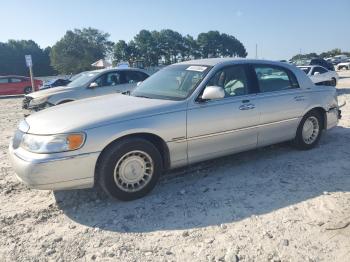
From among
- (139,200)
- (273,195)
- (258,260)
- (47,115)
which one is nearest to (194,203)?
(139,200)

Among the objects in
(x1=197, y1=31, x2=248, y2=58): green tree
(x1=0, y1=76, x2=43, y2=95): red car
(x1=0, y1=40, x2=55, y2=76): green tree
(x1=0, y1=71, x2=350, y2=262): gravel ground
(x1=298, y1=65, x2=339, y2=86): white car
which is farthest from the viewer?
(x1=197, y1=31, x2=248, y2=58): green tree

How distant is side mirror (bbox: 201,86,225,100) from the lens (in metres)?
4.59

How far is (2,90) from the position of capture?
25.7 meters

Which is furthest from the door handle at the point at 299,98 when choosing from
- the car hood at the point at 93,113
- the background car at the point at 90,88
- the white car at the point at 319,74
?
the white car at the point at 319,74

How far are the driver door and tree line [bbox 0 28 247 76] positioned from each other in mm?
57686

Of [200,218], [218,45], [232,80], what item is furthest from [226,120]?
[218,45]

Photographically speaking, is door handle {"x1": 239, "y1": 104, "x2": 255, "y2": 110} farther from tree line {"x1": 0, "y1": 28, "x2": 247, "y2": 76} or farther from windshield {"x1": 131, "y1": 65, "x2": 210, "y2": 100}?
tree line {"x1": 0, "y1": 28, "x2": 247, "y2": 76}

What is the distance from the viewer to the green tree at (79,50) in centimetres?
6731

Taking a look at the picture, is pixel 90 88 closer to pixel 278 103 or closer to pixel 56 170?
pixel 278 103

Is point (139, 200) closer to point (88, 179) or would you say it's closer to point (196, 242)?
point (88, 179)

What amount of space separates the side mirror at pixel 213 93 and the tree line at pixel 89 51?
2291 inches

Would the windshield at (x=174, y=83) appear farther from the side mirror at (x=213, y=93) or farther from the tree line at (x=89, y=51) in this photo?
the tree line at (x=89, y=51)

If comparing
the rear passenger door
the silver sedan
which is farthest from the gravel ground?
the rear passenger door

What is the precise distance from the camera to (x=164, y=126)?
4406 millimetres
